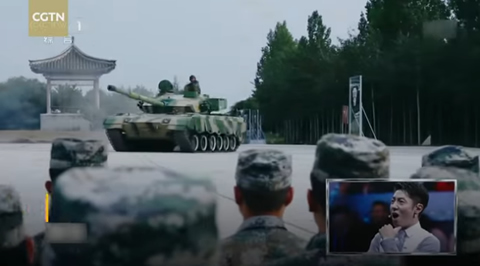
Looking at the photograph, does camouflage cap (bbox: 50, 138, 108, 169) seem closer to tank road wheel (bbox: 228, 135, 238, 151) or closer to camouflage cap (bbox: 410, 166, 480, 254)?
tank road wheel (bbox: 228, 135, 238, 151)

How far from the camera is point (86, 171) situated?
3.65 metres

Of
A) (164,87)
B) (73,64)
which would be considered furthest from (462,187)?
(73,64)

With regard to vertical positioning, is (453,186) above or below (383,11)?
below

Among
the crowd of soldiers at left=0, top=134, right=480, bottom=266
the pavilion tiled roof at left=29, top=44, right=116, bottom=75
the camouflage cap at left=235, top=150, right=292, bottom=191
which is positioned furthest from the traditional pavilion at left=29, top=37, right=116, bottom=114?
the camouflage cap at left=235, top=150, right=292, bottom=191

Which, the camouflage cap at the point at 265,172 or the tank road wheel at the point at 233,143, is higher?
the tank road wheel at the point at 233,143

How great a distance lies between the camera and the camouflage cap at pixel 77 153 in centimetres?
367

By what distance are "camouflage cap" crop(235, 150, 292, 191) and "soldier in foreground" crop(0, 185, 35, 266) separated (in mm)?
1110

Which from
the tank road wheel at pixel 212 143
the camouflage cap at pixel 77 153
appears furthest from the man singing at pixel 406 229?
the camouflage cap at pixel 77 153

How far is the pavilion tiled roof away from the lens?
385 cm

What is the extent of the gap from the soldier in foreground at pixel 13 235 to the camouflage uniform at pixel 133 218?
0.12m

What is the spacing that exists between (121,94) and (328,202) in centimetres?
122

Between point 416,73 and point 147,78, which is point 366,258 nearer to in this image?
point 416,73

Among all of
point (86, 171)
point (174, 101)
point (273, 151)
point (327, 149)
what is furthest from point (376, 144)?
point (86, 171)

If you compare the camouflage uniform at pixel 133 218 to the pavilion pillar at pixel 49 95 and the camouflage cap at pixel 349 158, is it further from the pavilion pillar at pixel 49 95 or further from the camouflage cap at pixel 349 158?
the camouflage cap at pixel 349 158
